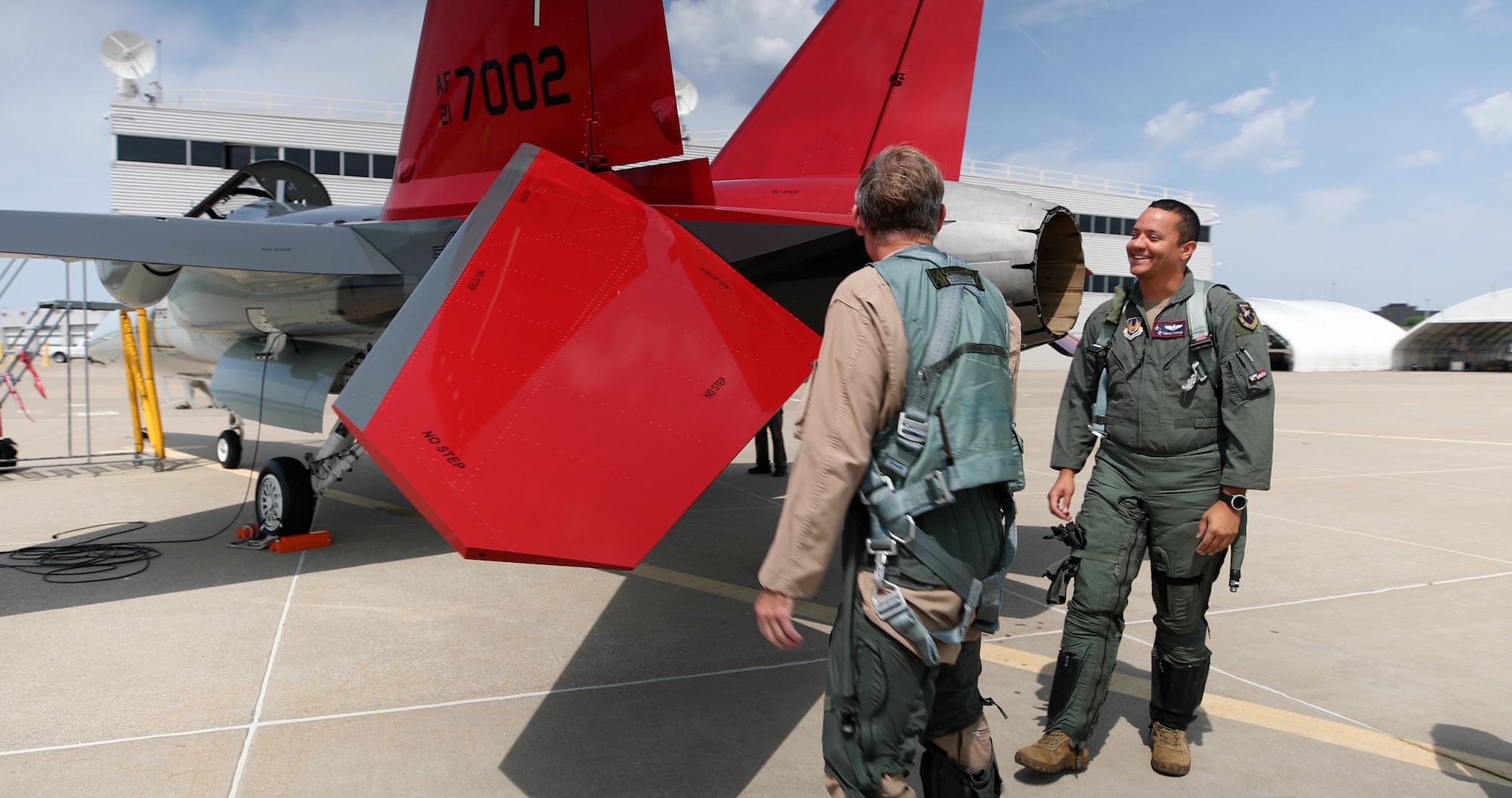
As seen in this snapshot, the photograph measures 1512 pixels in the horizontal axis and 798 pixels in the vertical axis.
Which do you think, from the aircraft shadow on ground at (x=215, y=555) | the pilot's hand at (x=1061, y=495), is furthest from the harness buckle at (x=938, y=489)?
the aircraft shadow on ground at (x=215, y=555)

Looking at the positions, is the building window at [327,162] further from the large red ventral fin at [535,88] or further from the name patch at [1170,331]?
the name patch at [1170,331]

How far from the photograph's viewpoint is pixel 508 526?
2.43 metres

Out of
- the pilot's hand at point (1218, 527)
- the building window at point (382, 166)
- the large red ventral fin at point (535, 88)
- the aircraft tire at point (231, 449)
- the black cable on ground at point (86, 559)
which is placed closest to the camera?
the pilot's hand at point (1218, 527)

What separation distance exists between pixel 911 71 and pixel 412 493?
4.92 m

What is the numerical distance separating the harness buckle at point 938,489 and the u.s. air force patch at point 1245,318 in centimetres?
184

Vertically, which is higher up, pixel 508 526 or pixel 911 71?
pixel 911 71

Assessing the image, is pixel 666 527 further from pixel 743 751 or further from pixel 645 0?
pixel 645 0

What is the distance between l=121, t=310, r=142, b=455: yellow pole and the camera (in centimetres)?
983

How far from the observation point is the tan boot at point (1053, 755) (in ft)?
10.0

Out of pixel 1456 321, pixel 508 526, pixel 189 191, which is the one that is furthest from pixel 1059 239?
pixel 1456 321

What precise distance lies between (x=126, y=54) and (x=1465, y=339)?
56583mm

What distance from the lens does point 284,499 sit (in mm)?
6418

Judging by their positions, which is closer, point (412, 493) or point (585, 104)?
point (412, 493)

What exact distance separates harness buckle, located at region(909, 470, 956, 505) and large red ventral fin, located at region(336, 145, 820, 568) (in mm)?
914
